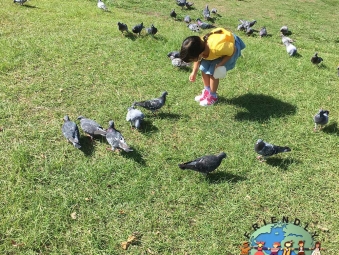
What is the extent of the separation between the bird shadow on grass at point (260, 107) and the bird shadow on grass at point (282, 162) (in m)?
1.02

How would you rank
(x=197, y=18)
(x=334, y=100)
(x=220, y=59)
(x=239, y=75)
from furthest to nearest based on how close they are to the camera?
(x=197, y=18)
(x=239, y=75)
(x=334, y=100)
(x=220, y=59)

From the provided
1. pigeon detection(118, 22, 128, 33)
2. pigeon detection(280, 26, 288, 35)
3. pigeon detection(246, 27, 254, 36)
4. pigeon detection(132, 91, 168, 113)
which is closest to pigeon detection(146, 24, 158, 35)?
pigeon detection(118, 22, 128, 33)

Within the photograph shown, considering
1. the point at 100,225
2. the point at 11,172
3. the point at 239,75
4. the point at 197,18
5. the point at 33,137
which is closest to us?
the point at 100,225

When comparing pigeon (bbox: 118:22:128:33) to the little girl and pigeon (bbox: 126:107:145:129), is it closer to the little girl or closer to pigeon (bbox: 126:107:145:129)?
the little girl

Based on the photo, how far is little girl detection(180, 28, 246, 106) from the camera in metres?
4.83

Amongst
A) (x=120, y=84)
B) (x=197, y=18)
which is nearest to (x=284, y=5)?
(x=197, y=18)

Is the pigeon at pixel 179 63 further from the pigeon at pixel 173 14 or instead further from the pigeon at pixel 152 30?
the pigeon at pixel 173 14

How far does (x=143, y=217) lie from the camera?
12.9 feet

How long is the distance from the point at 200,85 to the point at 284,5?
8.77 meters

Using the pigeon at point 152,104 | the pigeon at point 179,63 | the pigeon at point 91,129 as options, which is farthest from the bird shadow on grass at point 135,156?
the pigeon at point 179,63

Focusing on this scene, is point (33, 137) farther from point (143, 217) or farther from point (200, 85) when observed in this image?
point (200, 85)

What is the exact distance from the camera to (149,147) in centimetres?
493

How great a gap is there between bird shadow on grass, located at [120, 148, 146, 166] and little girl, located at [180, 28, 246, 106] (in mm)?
1620

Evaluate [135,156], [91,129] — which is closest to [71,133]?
[91,129]
